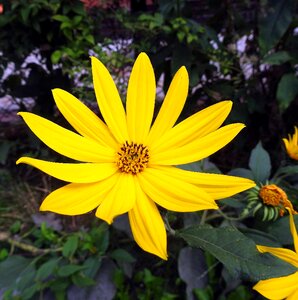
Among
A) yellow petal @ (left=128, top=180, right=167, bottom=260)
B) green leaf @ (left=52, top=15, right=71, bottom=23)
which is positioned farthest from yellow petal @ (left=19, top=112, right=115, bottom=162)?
green leaf @ (left=52, top=15, right=71, bottom=23)

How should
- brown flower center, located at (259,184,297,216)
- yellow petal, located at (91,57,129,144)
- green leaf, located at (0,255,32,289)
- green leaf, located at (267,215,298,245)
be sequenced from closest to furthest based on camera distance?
yellow petal, located at (91,57,129,144) < brown flower center, located at (259,184,297,216) < green leaf, located at (267,215,298,245) < green leaf, located at (0,255,32,289)

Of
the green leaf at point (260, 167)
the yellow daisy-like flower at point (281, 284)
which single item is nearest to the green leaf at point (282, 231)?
the green leaf at point (260, 167)

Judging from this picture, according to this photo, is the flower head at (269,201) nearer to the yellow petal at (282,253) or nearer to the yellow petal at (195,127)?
the yellow petal at (282,253)

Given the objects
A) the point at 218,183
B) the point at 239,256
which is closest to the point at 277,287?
the point at 239,256

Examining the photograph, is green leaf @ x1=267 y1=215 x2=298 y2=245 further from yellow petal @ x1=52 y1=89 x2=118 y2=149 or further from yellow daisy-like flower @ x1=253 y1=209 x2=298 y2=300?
yellow petal @ x1=52 y1=89 x2=118 y2=149

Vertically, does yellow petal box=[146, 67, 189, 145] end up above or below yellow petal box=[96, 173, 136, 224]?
above

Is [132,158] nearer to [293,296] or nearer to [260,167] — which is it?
[293,296]

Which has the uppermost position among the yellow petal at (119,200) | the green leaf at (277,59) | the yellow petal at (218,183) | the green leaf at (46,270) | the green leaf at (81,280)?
the green leaf at (277,59)
